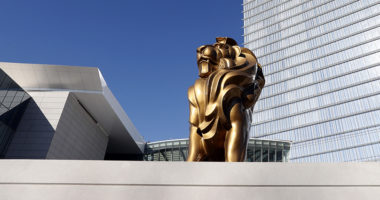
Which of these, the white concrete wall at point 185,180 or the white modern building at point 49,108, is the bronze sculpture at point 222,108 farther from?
the white modern building at point 49,108

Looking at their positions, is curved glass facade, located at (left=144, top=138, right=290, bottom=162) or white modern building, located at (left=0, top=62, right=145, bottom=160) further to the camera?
curved glass facade, located at (left=144, top=138, right=290, bottom=162)

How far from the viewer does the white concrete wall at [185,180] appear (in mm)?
2734

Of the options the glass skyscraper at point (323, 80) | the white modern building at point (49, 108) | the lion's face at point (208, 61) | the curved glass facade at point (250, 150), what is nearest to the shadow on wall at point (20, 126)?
the white modern building at point (49, 108)

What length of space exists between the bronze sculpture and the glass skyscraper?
47.3 meters

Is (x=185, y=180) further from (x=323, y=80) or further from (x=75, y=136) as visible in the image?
(x=323, y=80)

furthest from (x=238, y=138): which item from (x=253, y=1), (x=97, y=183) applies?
(x=253, y=1)

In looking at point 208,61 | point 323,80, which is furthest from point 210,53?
point 323,80

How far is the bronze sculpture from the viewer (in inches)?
175

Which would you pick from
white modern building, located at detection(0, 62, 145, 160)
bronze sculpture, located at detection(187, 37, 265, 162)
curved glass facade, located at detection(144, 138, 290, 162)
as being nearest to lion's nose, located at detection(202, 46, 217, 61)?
bronze sculpture, located at detection(187, 37, 265, 162)

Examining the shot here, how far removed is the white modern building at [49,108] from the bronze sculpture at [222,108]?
16532 millimetres

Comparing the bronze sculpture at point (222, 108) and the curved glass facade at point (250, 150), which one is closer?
the bronze sculpture at point (222, 108)

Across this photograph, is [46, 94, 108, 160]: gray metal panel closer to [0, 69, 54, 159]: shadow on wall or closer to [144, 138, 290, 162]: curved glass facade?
[0, 69, 54, 159]: shadow on wall

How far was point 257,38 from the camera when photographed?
6512 centimetres

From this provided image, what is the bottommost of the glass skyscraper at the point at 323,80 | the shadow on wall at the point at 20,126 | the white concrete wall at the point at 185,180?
the white concrete wall at the point at 185,180
